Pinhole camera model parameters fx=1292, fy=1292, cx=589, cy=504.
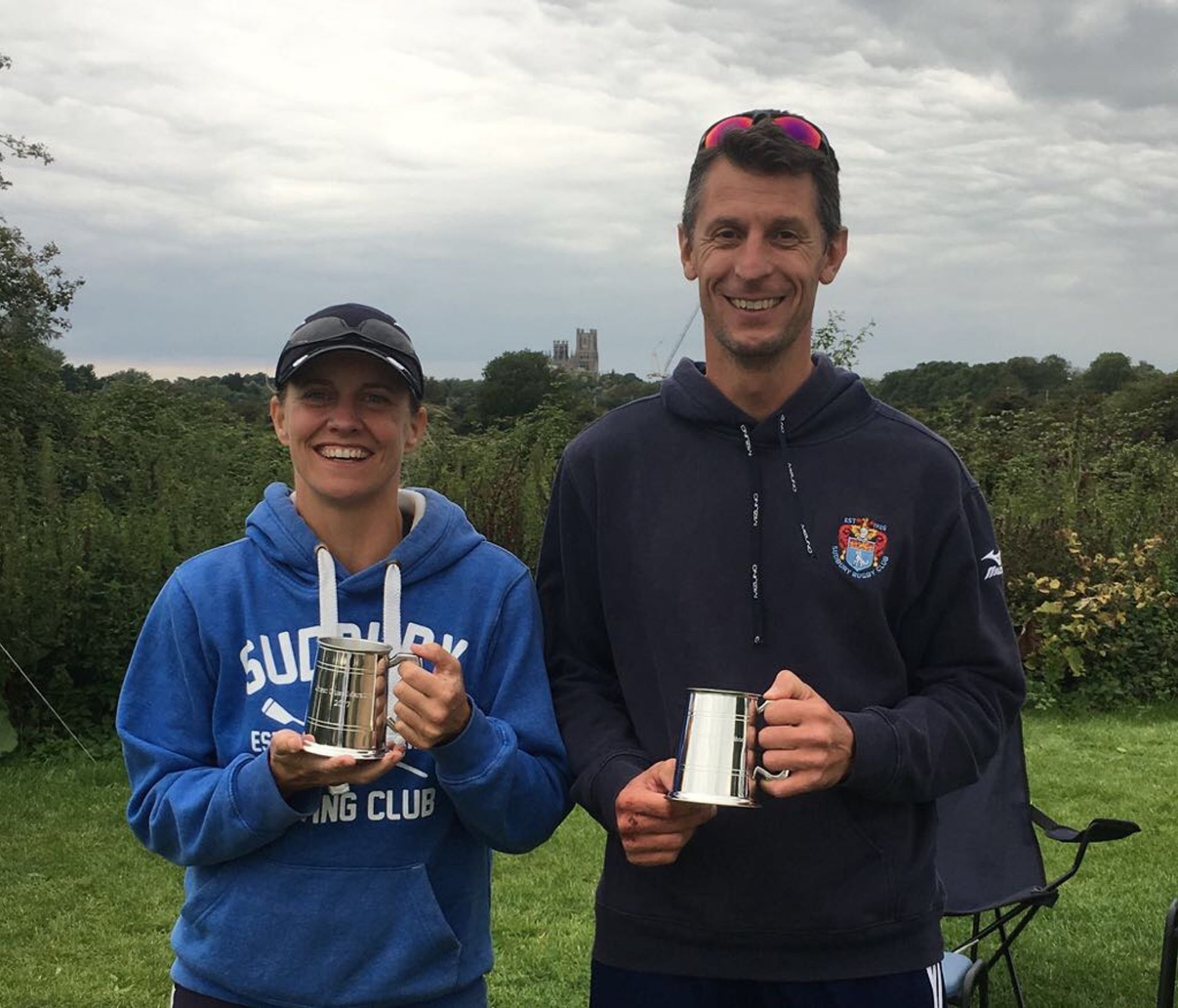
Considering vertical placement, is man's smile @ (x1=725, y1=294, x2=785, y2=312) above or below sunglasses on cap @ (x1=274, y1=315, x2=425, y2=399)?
above

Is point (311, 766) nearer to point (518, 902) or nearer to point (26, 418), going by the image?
point (518, 902)

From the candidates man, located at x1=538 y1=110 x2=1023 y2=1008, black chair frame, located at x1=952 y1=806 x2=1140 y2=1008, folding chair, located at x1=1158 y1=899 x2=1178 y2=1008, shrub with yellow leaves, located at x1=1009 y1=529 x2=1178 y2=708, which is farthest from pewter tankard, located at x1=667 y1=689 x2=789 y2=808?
shrub with yellow leaves, located at x1=1009 y1=529 x2=1178 y2=708

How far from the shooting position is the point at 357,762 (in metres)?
2.09

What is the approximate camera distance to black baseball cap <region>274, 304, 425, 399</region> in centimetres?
232

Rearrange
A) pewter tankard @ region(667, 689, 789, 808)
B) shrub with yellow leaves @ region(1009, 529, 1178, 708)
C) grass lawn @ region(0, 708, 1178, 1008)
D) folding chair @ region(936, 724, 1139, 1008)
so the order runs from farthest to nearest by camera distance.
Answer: shrub with yellow leaves @ region(1009, 529, 1178, 708)
grass lawn @ region(0, 708, 1178, 1008)
folding chair @ region(936, 724, 1139, 1008)
pewter tankard @ region(667, 689, 789, 808)

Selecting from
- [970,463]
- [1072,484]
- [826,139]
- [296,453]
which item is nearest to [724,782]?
[296,453]

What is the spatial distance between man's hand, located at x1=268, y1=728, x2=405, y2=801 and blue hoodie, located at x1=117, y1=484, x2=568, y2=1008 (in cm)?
4

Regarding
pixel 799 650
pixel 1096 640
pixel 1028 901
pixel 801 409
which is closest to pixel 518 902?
pixel 1028 901

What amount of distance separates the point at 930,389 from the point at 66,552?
22289 millimetres

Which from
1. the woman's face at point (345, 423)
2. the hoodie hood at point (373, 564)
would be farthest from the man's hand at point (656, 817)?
the woman's face at point (345, 423)

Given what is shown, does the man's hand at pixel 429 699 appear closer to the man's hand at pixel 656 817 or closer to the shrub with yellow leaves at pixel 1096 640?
the man's hand at pixel 656 817

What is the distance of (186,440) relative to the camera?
40.6 ft

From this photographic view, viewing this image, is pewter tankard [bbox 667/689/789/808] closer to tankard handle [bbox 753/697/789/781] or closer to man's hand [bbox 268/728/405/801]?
tankard handle [bbox 753/697/789/781]

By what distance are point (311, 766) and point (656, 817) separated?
57 cm
